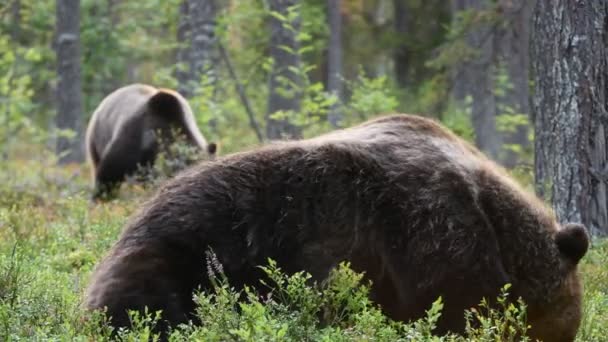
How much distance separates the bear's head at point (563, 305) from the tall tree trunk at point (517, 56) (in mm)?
3808

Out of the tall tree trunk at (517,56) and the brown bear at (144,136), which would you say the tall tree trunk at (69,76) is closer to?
the brown bear at (144,136)

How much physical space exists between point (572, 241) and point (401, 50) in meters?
25.2

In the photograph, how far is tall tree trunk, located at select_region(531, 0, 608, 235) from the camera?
8.37m

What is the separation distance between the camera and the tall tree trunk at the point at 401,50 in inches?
1201

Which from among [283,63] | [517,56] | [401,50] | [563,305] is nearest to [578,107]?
[563,305]

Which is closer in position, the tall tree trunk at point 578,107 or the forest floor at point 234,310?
the forest floor at point 234,310

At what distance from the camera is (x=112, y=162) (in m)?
15.1

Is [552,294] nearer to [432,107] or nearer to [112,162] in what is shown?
[112,162]

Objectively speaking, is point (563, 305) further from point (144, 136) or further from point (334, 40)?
point (334, 40)

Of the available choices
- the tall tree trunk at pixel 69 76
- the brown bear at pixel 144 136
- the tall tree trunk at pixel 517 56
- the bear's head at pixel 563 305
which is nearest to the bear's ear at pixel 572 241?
the bear's head at pixel 563 305

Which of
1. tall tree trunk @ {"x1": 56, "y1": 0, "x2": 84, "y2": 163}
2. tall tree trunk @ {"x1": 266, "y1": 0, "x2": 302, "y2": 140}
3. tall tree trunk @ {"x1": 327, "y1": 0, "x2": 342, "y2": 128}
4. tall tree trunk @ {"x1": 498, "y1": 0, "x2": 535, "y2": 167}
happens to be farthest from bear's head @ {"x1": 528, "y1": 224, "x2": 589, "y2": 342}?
tall tree trunk @ {"x1": 327, "y1": 0, "x2": 342, "y2": 128}

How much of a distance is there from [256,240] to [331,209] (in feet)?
1.65

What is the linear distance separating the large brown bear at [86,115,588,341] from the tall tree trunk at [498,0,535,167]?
12.5ft

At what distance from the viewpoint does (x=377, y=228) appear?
5758 millimetres
